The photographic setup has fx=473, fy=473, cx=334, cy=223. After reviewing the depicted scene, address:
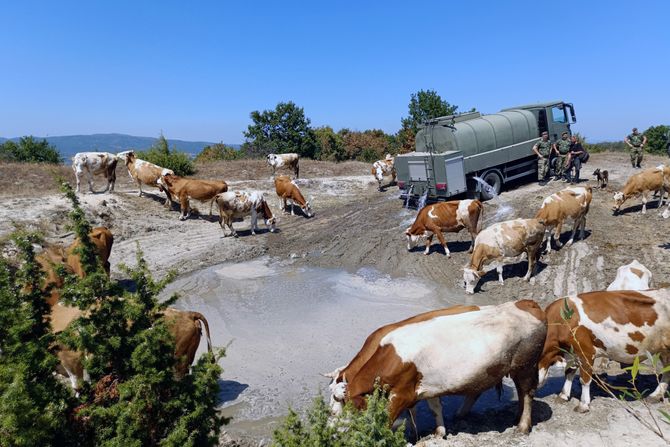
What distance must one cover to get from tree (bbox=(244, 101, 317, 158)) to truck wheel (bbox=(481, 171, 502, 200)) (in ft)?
84.2

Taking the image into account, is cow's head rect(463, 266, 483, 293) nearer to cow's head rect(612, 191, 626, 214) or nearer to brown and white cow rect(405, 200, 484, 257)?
brown and white cow rect(405, 200, 484, 257)

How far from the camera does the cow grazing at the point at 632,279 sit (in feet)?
29.3

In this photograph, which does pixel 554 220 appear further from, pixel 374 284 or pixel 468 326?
pixel 468 326

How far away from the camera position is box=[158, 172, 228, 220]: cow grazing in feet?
61.2

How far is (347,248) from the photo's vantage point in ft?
49.8

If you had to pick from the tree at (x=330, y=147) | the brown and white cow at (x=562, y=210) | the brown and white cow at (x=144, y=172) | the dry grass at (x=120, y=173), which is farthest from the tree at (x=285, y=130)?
the brown and white cow at (x=562, y=210)

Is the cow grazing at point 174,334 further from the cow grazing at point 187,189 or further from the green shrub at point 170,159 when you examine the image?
the green shrub at point 170,159

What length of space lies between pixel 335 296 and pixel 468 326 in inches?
233

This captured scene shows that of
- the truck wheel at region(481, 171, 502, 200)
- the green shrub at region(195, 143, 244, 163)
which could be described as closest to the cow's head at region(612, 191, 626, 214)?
the truck wheel at region(481, 171, 502, 200)

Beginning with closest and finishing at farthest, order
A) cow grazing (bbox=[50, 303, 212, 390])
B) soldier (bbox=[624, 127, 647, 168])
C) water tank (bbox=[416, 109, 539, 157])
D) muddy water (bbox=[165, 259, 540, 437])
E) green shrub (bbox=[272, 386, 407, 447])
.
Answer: green shrub (bbox=[272, 386, 407, 447])
cow grazing (bbox=[50, 303, 212, 390])
muddy water (bbox=[165, 259, 540, 437])
water tank (bbox=[416, 109, 539, 157])
soldier (bbox=[624, 127, 647, 168])

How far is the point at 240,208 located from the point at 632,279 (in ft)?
39.8

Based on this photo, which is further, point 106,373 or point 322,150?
point 322,150

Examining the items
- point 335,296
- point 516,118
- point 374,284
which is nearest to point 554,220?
point 374,284

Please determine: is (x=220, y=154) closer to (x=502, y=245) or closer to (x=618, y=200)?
(x=618, y=200)
